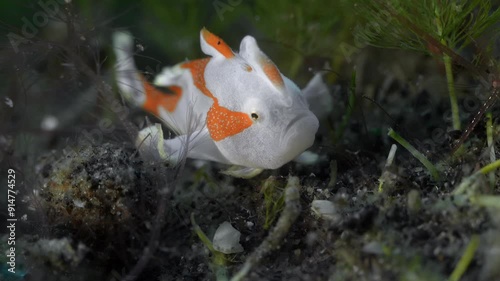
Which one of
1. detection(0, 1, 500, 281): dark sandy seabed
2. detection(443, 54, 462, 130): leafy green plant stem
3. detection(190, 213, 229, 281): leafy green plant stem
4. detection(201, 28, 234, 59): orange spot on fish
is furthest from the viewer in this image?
detection(201, 28, 234, 59): orange spot on fish

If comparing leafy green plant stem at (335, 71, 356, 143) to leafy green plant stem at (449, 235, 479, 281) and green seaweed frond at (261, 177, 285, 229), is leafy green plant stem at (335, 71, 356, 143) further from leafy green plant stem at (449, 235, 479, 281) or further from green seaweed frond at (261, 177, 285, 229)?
leafy green plant stem at (449, 235, 479, 281)

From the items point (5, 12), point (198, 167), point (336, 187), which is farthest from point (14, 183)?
point (5, 12)

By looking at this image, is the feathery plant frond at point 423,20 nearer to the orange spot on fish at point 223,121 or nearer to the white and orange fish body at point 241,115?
the white and orange fish body at point 241,115

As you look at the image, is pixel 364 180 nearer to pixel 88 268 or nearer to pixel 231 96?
pixel 231 96

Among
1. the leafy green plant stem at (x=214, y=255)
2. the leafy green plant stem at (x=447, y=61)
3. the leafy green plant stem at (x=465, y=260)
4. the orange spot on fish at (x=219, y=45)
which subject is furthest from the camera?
the orange spot on fish at (x=219, y=45)

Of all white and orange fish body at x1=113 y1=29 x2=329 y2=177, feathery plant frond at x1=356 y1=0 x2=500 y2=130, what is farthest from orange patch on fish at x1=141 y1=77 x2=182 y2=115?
feathery plant frond at x1=356 y1=0 x2=500 y2=130

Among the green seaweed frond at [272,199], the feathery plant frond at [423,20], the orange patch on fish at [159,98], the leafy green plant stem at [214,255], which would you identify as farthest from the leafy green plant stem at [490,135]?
the orange patch on fish at [159,98]
